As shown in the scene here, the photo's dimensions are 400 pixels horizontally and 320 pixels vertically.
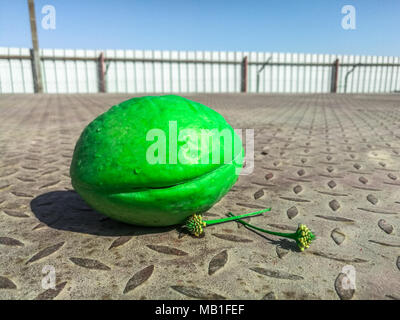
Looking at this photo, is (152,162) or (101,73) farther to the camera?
(101,73)

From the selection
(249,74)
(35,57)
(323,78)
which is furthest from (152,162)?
(323,78)

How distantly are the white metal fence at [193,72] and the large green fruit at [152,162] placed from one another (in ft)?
69.6

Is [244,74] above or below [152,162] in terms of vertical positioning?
above

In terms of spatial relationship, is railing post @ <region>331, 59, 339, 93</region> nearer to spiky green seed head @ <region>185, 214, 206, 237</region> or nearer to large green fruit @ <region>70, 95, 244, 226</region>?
large green fruit @ <region>70, 95, 244, 226</region>

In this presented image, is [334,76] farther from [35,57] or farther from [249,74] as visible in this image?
[35,57]

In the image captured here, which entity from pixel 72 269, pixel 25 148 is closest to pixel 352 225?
pixel 72 269

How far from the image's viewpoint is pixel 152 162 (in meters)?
2.04

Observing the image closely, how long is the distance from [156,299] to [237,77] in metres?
24.3

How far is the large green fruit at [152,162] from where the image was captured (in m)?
2.06

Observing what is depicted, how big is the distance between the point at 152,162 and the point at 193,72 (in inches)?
883

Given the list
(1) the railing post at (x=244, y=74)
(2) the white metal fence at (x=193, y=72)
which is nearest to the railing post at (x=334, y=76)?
(2) the white metal fence at (x=193, y=72)

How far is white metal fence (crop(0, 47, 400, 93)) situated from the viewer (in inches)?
799
